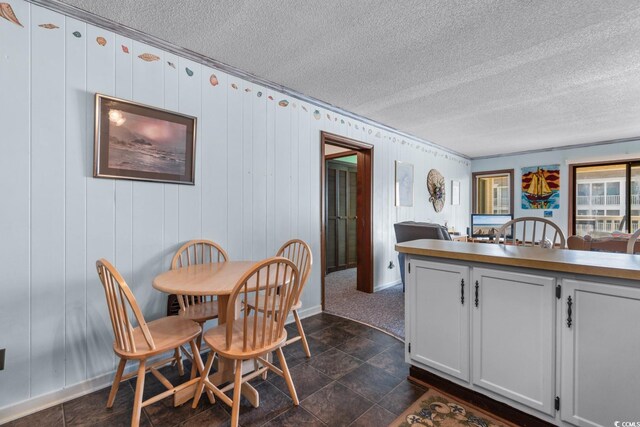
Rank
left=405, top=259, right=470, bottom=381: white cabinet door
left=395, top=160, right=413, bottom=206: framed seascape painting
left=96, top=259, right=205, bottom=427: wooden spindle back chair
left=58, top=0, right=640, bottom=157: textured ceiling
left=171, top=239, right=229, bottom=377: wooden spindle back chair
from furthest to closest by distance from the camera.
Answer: left=395, top=160, right=413, bottom=206: framed seascape painting → left=171, top=239, right=229, bottom=377: wooden spindle back chair → left=58, top=0, right=640, bottom=157: textured ceiling → left=405, top=259, right=470, bottom=381: white cabinet door → left=96, top=259, right=205, bottom=427: wooden spindle back chair

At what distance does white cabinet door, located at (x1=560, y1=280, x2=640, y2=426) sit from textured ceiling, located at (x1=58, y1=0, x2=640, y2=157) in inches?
66.9

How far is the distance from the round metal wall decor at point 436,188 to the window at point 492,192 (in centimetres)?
158

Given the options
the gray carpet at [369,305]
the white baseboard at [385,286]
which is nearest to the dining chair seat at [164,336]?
the gray carpet at [369,305]

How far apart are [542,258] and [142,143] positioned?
2537 millimetres

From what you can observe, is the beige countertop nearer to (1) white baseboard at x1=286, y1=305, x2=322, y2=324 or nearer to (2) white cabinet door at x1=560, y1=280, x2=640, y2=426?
(2) white cabinet door at x1=560, y1=280, x2=640, y2=426

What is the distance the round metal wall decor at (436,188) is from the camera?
17.0 feet

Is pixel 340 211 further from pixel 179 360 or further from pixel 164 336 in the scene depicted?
pixel 164 336

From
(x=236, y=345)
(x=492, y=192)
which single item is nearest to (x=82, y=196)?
(x=236, y=345)

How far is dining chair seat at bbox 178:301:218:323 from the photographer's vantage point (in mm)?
1877

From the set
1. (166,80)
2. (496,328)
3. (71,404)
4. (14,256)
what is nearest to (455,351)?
(496,328)

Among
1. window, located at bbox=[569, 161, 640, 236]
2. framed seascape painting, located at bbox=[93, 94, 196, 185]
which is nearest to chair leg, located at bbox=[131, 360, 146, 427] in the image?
framed seascape painting, located at bbox=[93, 94, 196, 185]

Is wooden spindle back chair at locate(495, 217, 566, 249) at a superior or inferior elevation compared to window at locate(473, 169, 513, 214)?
inferior

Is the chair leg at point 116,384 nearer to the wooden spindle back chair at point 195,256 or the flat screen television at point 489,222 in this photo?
the wooden spindle back chair at point 195,256

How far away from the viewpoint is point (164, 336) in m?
1.58
